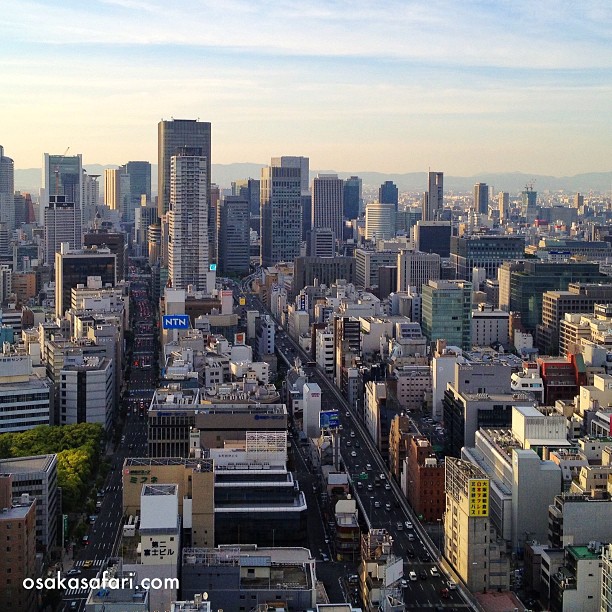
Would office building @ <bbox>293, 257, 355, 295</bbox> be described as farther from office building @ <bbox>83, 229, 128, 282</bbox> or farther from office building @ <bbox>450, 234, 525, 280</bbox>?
office building @ <bbox>83, 229, 128, 282</bbox>

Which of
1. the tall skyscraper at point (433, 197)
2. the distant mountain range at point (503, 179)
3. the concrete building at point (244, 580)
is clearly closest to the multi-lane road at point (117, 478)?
the concrete building at point (244, 580)

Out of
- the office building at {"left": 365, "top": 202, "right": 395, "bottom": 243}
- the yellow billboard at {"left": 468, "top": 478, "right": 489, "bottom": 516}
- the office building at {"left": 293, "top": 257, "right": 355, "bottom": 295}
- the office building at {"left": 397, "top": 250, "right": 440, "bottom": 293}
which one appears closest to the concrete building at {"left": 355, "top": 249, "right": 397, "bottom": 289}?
the office building at {"left": 293, "top": 257, "right": 355, "bottom": 295}

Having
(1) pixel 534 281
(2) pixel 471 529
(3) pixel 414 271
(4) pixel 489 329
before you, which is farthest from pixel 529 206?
(2) pixel 471 529

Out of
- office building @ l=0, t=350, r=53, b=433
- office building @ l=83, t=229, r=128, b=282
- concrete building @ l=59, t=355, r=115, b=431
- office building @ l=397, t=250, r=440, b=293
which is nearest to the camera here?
office building @ l=0, t=350, r=53, b=433

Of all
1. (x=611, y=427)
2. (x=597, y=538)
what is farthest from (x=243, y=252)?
(x=597, y=538)

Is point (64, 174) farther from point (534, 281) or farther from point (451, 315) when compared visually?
point (451, 315)

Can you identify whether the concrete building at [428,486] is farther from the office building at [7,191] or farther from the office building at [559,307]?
the office building at [7,191]

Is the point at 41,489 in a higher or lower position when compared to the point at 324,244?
lower

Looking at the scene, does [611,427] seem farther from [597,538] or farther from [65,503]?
[65,503]
